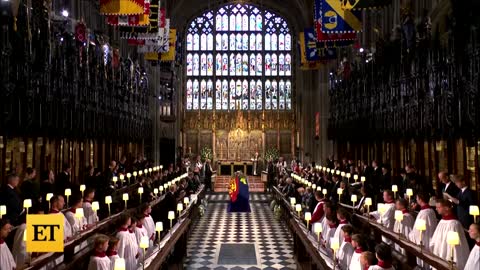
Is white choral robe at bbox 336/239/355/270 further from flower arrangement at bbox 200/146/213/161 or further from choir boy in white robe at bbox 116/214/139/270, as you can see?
flower arrangement at bbox 200/146/213/161

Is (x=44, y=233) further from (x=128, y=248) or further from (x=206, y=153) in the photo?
(x=206, y=153)

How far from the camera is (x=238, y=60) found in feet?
140

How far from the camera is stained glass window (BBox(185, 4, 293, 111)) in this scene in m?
42.3

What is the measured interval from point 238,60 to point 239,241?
29.8 metres

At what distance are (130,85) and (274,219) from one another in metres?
11.5

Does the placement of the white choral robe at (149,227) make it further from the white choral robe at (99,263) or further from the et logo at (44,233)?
the et logo at (44,233)

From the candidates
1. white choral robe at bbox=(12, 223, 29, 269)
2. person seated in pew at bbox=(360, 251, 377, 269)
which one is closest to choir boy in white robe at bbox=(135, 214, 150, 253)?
white choral robe at bbox=(12, 223, 29, 269)

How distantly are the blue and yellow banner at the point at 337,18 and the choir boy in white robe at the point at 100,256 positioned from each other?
12.8m

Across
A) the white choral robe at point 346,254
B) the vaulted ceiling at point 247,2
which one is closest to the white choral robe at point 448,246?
the white choral robe at point 346,254

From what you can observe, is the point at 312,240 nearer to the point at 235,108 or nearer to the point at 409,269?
the point at 409,269

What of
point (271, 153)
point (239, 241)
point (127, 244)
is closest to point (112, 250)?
point (127, 244)

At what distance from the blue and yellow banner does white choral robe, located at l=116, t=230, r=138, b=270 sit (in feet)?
37.6

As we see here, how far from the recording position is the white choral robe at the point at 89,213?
10.6m

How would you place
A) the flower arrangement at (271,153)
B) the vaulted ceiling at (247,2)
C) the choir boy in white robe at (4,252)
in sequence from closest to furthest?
the choir boy in white robe at (4,252) < the flower arrangement at (271,153) < the vaulted ceiling at (247,2)
